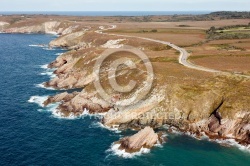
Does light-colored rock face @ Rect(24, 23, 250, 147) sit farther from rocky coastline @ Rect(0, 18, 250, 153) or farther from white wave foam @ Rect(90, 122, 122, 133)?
white wave foam @ Rect(90, 122, 122, 133)

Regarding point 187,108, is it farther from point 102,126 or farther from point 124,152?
point 124,152

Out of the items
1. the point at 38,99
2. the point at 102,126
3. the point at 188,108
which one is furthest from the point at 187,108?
the point at 38,99

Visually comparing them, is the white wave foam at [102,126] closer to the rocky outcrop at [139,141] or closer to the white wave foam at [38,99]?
the rocky outcrop at [139,141]

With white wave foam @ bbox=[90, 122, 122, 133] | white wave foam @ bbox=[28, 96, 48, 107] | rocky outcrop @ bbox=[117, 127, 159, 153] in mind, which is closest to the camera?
rocky outcrop @ bbox=[117, 127, 159, 153]

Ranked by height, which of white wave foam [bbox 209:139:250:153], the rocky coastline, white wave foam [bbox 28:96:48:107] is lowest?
white wave foam [bbox 28:96:48:107]

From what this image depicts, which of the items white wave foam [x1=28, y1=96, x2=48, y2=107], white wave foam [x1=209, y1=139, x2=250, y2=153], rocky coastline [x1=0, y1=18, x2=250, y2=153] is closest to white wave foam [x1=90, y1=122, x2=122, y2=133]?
rocky coastline [x1=0, y1=18, x2=250, y2=153]

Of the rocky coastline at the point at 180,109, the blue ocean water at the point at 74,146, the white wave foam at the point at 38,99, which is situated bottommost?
the blue ocean water at the point at 74,146

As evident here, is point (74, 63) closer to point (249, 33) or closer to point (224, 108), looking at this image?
point (224, 108)

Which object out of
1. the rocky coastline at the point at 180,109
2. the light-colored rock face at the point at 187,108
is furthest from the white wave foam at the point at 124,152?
the light-colored rock face at the point at 187,108

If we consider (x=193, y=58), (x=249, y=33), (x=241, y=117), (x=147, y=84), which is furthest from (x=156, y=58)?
(x=249, y=33)
